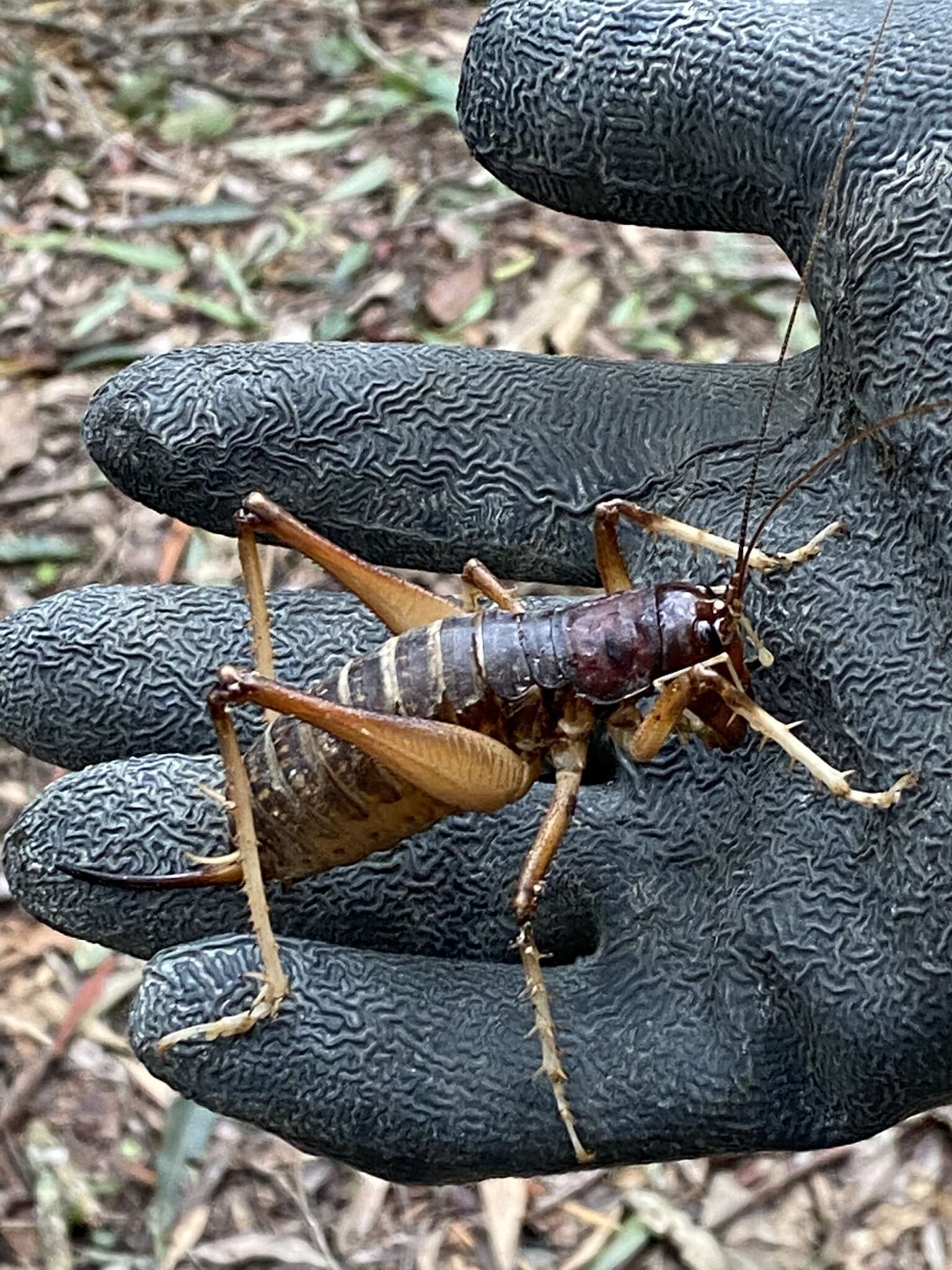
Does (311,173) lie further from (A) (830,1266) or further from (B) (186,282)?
(A) (830,1266)

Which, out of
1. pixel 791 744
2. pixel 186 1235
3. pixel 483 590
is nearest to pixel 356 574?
pixel 483 590

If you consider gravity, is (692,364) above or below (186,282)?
above

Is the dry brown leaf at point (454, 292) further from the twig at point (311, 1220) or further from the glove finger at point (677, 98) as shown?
the twig at point (311, 1220)

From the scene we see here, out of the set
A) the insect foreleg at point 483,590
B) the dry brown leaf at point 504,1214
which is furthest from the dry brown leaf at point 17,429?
the dry brown leaf at point 504,1214

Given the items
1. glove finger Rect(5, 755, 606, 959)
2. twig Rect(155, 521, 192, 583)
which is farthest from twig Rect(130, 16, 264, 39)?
glove finger Rect(5, 755, 606, 959)

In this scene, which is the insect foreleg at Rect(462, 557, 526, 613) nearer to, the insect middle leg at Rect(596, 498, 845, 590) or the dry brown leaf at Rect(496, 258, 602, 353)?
the insect middle leg at Rect(596, 498, 845, 590)

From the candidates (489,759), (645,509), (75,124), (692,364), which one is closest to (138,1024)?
(489,759)

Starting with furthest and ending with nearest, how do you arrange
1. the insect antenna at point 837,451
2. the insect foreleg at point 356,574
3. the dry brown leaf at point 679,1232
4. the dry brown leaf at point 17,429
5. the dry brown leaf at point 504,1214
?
the dry brown leaf at point 17,429, the dry brown leaf at point 504,1214, the dry brown leaf at point 679,1232, the insect foreleg at point 356,574, the insect antenna at point 837,451
